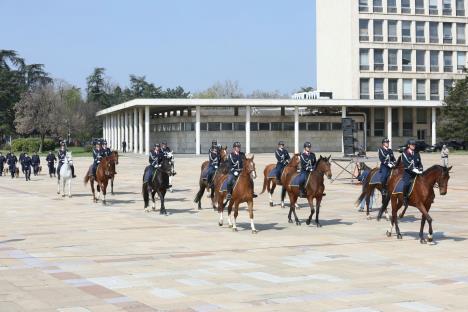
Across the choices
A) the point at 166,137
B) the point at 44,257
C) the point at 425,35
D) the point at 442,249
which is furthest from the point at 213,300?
the point at 425,35

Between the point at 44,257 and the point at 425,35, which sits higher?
the point at 425,35

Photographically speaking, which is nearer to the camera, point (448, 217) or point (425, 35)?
point (448, 217)

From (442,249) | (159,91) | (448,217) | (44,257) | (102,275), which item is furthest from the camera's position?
(159,91)

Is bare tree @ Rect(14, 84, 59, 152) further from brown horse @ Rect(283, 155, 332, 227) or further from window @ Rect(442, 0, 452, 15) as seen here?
brown horse @ Rect(283, 155, 332, 227)

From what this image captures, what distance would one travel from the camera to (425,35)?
9456 centimetres

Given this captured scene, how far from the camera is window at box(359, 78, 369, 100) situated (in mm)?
93613

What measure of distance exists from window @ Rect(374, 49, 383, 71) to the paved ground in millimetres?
70518

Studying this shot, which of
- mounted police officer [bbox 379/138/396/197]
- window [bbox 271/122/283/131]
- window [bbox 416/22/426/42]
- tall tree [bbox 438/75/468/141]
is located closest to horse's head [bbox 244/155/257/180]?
mounted police officer [bbox 379/138/396/197]

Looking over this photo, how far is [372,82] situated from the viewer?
93.6m

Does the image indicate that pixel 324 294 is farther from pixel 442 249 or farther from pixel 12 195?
pixel 12 195

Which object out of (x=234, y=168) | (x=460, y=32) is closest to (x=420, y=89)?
(x=460, y=32)

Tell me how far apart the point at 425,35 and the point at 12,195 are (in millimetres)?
73265

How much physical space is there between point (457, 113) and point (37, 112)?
67625mm

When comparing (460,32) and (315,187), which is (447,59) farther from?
(315,187)
